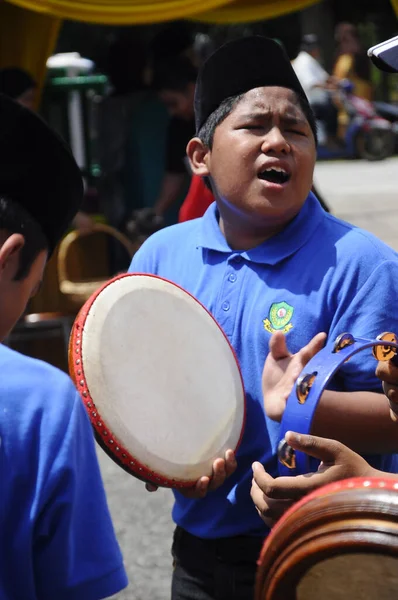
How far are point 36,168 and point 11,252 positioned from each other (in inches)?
6.1

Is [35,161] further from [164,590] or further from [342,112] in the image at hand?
[342,112]

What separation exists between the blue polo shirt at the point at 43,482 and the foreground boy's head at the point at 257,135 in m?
0.85

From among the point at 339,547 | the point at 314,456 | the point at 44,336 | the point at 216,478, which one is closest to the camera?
the point at 339,547

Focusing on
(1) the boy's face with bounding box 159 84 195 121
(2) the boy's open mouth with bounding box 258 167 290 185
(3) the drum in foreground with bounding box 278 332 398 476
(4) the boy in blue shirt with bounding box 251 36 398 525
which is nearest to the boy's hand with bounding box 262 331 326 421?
(4) the boy in blue shirt with bounding box 251 36 398 525

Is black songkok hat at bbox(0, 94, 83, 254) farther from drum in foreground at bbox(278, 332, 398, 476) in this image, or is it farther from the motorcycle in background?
the motorcycle in background

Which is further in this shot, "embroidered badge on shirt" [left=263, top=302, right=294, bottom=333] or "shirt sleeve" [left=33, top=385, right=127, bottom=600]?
"embroidered badge on shirt" [left=263, top=302, right=294, bottom=333]

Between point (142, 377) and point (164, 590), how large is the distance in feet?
6.30

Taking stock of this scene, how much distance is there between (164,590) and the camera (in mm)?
3699

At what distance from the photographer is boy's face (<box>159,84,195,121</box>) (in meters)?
5.45

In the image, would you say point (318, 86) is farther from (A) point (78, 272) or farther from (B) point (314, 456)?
(B) point (314, 456)

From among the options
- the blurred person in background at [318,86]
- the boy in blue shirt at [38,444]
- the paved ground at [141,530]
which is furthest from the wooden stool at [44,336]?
the blurred person in background at [318,86]

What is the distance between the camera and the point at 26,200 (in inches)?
58.2

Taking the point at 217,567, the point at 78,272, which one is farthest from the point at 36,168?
the point at 78,272

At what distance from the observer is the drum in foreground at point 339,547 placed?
3.36 feet
